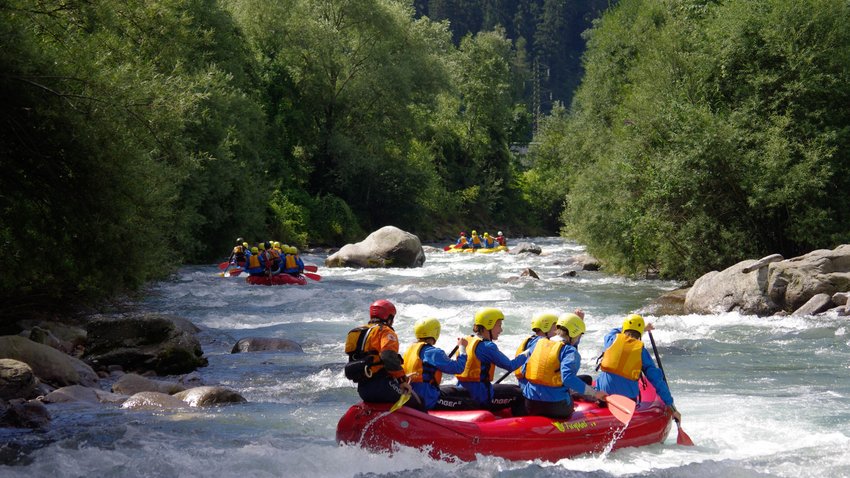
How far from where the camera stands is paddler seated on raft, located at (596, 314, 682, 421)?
26.1ft

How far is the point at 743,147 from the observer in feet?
62.0

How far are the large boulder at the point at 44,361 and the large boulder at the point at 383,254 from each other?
17.5 metres

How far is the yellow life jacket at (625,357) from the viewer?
26.1 feet

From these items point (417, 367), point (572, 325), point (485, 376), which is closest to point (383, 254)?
point (485, 376)

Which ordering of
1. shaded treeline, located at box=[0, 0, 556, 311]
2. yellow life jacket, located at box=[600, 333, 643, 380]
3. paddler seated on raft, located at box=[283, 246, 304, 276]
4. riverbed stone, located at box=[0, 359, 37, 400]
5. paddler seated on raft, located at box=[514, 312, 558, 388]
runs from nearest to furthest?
paddler seated on raft, located at box=[514, 312, 558, 388]
yellow life jacket, located at box=[600, 333, 643, 380]
riverbed stone, located at box=[0, 359, 37, 400]
shaded treeline, located at box=[0, 0, 556, 311]
paddler seated on raft, located at box=[283, 246, 304, 276]

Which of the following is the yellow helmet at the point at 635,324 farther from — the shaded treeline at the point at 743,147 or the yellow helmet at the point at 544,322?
the shaded treeline at the point at 743,147

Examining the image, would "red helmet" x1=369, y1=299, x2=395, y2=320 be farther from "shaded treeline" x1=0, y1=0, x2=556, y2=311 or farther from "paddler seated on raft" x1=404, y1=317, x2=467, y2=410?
"shaded treeline" x1=0, y1=0, x2=556, y2=311

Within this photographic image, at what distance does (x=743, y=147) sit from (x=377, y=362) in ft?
46.4

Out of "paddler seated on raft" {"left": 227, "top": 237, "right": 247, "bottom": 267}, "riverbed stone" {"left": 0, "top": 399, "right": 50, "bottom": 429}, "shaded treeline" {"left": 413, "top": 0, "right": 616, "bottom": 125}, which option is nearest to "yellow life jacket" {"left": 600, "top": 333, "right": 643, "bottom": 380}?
"riverbed stone" {"left": 0, "top": 399, "right": 50, "bottom": 429}

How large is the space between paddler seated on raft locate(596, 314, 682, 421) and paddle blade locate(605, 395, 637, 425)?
0.49ft

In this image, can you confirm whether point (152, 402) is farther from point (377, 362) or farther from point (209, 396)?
point (377, 362)

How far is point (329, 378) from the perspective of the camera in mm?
10648

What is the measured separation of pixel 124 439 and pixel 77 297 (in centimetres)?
604

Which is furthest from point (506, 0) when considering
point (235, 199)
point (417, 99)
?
point (235, 199)
